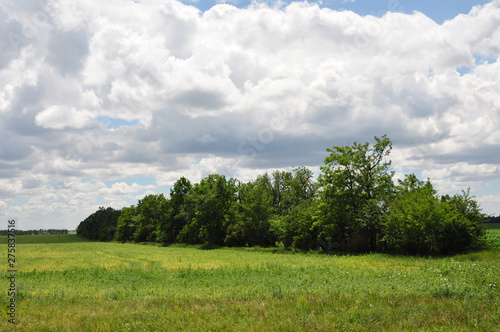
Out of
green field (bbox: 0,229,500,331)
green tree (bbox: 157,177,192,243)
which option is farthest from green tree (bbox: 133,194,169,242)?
green field (bbox: 0,229,500,331)

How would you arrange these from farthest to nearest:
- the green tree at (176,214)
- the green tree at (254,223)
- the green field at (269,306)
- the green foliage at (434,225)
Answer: the green tree at (176,214) → the green tree at (254,223) → the green foliage at (434,225) → the green field at (269,306)

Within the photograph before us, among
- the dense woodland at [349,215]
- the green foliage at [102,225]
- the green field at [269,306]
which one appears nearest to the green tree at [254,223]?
the dense woodland at [349,215]

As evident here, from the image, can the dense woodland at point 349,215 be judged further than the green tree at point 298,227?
No

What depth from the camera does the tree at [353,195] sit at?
148ft

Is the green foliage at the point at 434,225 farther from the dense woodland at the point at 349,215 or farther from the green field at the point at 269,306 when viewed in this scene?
the green field at the point at 269,306

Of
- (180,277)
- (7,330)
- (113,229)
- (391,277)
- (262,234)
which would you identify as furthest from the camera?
(113,229)

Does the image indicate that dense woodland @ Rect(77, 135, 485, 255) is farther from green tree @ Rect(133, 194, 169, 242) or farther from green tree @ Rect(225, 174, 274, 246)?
green tree @ Rect(133, 194, 169, 242)

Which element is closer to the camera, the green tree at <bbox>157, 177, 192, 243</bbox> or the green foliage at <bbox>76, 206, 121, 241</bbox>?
the green tree at <bbox>157, 177, 192, 243</bbox>

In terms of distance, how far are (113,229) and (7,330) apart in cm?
14061

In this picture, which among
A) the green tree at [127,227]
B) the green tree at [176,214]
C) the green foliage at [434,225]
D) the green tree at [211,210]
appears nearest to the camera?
the green foliage at [434,225]

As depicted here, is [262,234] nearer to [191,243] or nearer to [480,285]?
[191,243]

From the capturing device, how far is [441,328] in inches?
443

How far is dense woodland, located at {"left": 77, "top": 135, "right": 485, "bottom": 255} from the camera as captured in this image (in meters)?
36.3

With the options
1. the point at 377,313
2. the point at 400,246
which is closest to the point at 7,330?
the point at 377,313
